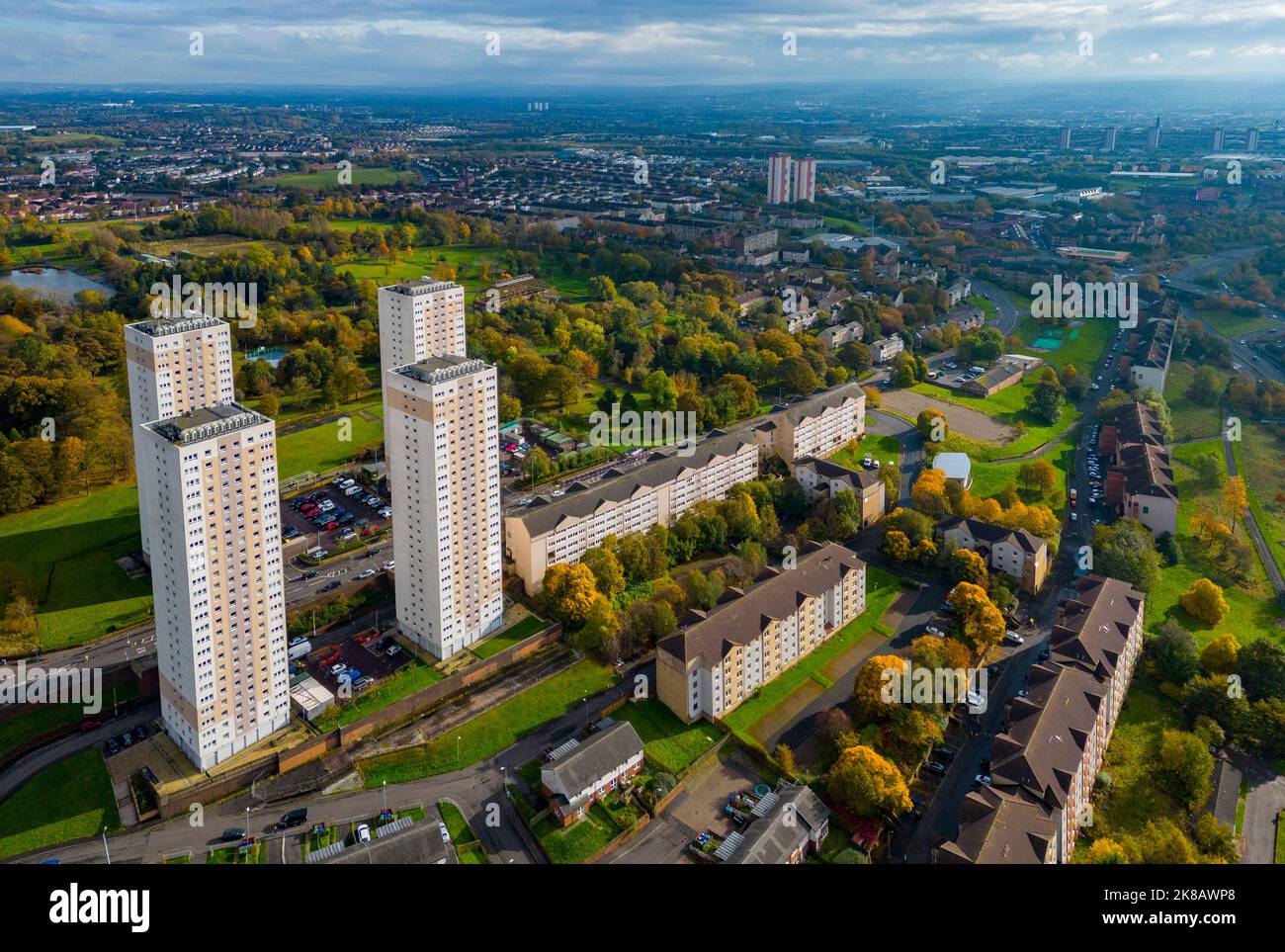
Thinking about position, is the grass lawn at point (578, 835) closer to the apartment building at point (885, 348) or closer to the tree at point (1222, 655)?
the tree at point (1222, 655)

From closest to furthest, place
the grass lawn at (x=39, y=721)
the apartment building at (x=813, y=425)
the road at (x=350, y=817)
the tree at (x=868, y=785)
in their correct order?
the road at (x=350, y=817) → the tree at (x=868, y=785) → the grass lawn at (x=39, y=721) → the apartment building at (x=813, y=425)

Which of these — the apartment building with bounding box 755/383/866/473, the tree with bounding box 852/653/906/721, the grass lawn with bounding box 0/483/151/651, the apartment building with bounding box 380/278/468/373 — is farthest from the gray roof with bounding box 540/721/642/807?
the apartment building with bounding box 755/383/866/473

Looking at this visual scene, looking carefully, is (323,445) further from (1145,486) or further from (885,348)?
(1145,486)

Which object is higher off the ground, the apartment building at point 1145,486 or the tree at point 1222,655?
the apartment building at point 1145,486

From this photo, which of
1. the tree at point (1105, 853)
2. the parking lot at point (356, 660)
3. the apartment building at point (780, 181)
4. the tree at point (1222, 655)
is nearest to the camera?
the tree at point (1105, 853)

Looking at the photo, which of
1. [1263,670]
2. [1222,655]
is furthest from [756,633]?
[1263,670]

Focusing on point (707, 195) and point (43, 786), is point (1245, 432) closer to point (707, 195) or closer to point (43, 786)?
point (43, 786)

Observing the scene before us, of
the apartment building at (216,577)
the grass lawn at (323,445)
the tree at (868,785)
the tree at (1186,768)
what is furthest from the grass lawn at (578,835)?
the grass lawn at (323,445)

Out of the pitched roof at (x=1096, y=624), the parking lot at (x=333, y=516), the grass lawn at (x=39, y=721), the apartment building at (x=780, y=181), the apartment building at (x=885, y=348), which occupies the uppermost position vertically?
the apartment building at (x=780, y=181)
